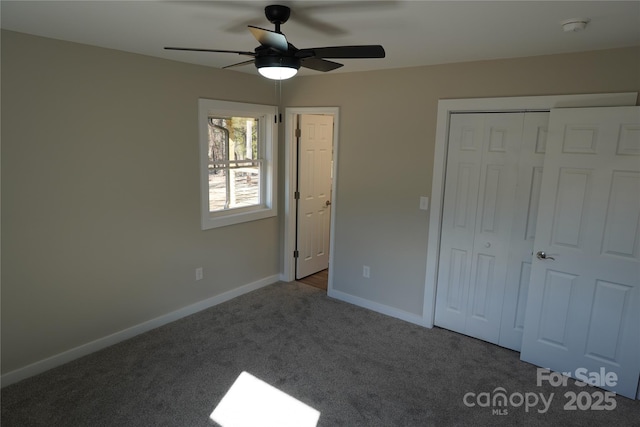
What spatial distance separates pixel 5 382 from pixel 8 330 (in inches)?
14.1

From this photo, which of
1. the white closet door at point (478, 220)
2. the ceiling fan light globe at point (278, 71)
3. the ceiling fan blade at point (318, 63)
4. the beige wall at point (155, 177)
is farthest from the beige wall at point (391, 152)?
the ceiling fan light globe at point (278, 71)

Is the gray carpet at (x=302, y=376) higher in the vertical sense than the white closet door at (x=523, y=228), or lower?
lower

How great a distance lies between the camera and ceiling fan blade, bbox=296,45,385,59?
191 centimetres

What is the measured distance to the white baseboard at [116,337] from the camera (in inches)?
109

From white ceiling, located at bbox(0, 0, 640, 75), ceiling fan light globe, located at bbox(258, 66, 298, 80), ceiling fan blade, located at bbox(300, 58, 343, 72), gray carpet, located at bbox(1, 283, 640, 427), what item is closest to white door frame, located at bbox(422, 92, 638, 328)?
white ceiling, located at bbox(0, 0, 640, 75)

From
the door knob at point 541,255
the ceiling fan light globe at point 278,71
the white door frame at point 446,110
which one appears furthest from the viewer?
the door knob at point 541,255

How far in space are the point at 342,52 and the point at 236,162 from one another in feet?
7.91

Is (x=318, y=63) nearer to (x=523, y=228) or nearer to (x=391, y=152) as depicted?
(x=391, y=152)

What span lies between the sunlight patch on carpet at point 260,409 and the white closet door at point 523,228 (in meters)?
1.85

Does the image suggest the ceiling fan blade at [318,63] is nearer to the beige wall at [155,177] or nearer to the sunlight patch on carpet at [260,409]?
the beige wall at [155,177]

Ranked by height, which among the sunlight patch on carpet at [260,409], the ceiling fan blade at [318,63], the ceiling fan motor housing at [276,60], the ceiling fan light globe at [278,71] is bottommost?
the sunlight patch on carpet at [260,409]

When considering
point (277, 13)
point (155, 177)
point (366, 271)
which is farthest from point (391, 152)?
point (155, 177)

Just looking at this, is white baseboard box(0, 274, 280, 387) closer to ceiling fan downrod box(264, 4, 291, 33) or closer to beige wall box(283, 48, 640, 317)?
beige wall box(283, 48, 640, 317)

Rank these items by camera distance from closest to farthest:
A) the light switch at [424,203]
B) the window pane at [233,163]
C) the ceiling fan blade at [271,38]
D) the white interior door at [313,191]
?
the ceiling fan blade at [271,38]
the light switch at [424,203]
the window pane at [233,163]
the white interior door at [313,191]
